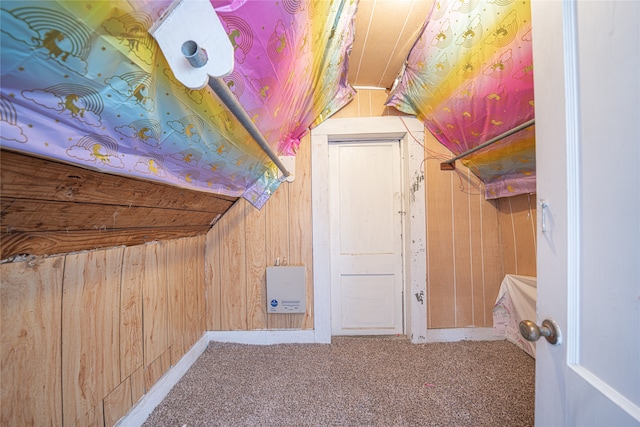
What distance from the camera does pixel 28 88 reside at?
0.46 m

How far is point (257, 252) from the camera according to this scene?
1930 mm

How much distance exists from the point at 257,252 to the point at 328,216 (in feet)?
2.18

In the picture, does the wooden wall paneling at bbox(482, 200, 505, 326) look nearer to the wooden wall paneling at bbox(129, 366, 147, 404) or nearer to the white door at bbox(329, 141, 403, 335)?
the white door at bbox(329, 141, 403, 335)

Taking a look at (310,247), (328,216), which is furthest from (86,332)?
(328,216)

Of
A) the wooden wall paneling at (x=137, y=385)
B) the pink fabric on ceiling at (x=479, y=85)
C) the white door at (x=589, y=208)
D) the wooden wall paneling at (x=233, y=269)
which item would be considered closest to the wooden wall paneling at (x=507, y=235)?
the pink fabric on ceiling at (x=479, y=85)

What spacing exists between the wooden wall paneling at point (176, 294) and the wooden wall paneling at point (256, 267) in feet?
1.56

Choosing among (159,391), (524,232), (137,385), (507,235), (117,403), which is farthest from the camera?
(507,235)

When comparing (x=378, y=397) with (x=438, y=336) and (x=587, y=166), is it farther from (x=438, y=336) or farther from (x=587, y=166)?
(x=587, y=166)

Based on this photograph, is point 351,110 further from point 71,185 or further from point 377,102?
point 71,185

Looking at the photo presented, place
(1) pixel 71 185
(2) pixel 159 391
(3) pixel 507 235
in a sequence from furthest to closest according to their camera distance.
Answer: (3) pixel 507 235 → (2) pixel 159 391 → (1) pixel 71 185

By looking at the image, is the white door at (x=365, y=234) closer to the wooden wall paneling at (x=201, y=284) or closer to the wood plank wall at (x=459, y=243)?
the wood plank wall at (x=459, y=243)

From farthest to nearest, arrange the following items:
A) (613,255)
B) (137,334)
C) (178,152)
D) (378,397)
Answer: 1. (378,397)
2. (137,334)
3. (178,152)
4. (613,255)

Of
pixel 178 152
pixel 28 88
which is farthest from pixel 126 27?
pixel 178 152

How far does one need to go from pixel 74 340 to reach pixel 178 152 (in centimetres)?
83
